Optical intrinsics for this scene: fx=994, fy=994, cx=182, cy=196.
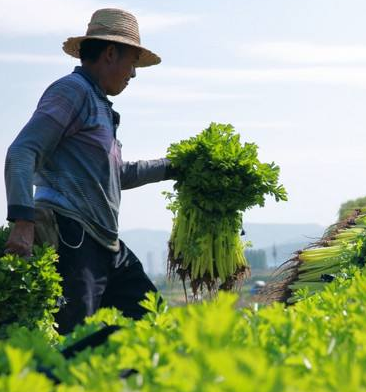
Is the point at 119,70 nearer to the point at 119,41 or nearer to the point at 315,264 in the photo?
the point at 119,41

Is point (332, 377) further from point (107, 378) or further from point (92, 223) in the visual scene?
point (92, 223)

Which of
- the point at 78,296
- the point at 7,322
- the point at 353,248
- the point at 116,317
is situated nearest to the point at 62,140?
the point at 78,296

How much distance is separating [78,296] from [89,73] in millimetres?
1432

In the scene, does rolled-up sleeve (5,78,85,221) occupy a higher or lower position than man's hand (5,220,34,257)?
higher

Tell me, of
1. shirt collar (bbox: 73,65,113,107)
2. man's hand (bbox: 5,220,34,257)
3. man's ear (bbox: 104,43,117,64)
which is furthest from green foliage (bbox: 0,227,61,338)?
man's ear (bbox: 104,43,117,64)

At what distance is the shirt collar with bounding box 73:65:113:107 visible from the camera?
6.15 meters

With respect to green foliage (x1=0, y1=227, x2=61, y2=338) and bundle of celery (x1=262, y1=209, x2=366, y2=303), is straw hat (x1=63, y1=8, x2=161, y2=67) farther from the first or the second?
bundle of celery (x1=262, y1=209, x2=366, y2=303)

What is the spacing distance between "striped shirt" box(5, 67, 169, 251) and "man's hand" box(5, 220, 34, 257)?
1.06ft

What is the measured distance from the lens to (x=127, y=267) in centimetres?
650

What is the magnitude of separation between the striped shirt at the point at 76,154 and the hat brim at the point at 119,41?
33 cm

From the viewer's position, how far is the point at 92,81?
6.18 metres

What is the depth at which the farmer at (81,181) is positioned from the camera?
5539 millimetres

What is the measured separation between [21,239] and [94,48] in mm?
1699

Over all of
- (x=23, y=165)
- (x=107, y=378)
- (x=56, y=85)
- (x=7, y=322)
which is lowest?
(x=7, y=322)
